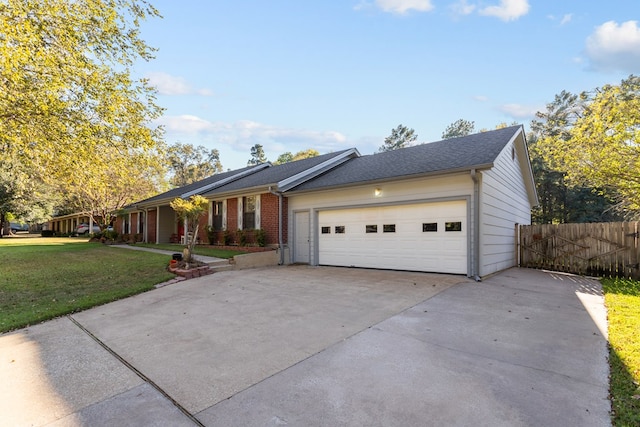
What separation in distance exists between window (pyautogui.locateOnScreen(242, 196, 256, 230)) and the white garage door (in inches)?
134

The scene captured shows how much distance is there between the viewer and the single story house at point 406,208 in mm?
8336

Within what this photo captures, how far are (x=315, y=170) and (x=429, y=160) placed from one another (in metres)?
5.03

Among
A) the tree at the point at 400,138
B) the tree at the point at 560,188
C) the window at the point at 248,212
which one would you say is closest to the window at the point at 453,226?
the window at the point at 248,212

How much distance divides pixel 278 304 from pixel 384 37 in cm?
1049

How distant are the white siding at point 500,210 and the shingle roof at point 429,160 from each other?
512 millimetres

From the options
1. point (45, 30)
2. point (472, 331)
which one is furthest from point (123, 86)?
point (472, 331)

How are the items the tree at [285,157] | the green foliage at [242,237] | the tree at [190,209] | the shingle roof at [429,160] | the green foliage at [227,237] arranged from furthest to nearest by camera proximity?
the tree at [285,157], the green foliage at [227,237], the green foliage at [242,237], the tree at [190,209], the shingle roof at [429,160]

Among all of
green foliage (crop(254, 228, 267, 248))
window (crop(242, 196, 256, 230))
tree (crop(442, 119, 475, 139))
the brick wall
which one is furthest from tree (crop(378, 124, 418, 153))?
green foliage (crop(254, 228, 267, 248))

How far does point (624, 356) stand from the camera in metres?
3.48

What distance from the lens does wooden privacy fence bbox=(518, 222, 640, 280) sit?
902cm

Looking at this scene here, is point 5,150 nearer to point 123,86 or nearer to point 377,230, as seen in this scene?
point 123,86

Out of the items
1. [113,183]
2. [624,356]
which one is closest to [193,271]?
[624,356]

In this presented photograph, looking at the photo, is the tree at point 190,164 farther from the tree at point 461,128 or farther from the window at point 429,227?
the window at point 429,227

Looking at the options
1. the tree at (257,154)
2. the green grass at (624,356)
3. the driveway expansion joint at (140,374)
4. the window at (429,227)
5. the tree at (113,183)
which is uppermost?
the tree at (257,154)
